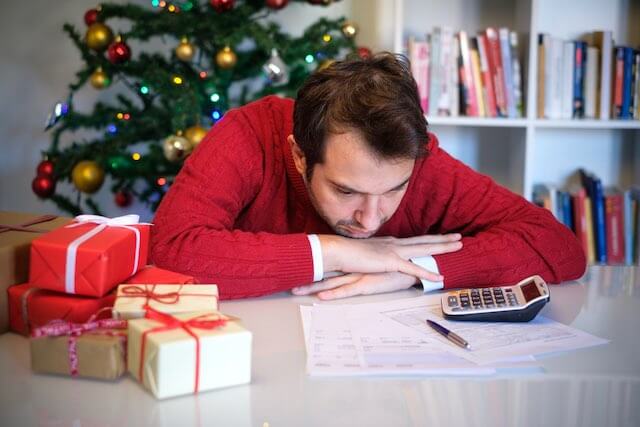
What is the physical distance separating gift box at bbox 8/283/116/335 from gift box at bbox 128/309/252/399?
0.13 meters

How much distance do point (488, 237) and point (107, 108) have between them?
64.7 inches

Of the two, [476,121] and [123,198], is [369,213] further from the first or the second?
[123,198]

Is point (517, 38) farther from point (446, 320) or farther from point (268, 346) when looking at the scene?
point (268, 346)

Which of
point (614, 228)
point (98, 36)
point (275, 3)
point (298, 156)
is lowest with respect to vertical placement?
point (614, 228)

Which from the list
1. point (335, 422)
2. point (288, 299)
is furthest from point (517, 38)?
point (335, 422)

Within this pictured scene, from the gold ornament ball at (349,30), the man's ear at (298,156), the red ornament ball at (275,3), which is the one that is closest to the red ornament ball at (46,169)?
the red ornament ball at (275,3)

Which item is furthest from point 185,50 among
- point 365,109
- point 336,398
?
point 336,398

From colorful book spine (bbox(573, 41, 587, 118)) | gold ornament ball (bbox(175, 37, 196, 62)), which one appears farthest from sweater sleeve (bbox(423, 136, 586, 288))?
colorful book spine (bbox(573, 41, 587, 118))

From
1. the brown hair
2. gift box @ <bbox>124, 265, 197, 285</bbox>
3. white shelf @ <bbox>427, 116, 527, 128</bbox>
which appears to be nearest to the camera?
gift box @ <bbox>124, 265, 197, 285</bbox>

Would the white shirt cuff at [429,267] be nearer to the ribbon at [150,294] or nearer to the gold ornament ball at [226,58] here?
the ribbon at [150,294]

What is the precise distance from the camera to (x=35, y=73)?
2.90m

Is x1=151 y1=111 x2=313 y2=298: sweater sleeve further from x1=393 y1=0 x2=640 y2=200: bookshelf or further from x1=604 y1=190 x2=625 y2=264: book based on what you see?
x1=604 y1=190 x2=625 y2=264: book

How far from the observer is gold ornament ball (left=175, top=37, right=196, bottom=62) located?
236cm

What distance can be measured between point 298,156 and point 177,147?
3.37 ft
